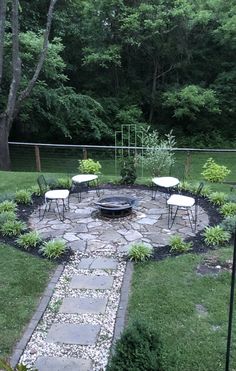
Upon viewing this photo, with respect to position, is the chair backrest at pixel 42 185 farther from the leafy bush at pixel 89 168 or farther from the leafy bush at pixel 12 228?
the leafy bush at pixel 12 228

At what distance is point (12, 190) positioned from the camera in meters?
8.25

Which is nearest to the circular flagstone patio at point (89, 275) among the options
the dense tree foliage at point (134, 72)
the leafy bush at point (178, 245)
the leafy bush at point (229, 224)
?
the leafy bush at point (178, 245)

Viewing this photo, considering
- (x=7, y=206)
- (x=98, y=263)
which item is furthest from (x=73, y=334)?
(x=7, y=206)

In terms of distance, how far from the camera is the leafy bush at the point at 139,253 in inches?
207

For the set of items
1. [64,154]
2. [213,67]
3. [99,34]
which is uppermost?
[99,34]

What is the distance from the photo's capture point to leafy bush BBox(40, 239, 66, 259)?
5375 mm

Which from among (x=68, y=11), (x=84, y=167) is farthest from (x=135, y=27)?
(x=84, y=167)

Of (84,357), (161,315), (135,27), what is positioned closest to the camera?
(84,357)

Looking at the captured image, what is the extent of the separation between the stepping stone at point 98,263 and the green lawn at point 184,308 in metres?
0.33

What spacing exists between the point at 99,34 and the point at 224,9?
15.4 ft

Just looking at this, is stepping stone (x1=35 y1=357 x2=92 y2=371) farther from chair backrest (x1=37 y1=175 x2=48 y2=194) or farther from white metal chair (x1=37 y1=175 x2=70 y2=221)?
chair backrest (x1=37 y1=175 x2=48 y2=194)

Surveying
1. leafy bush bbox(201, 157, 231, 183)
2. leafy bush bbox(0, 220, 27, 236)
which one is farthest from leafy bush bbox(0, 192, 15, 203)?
leafy bush bbox(201, 157, 231, 183)

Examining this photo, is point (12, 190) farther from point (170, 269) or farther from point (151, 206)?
point (170, 269)

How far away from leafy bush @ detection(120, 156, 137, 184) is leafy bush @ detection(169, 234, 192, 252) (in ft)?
10.1
